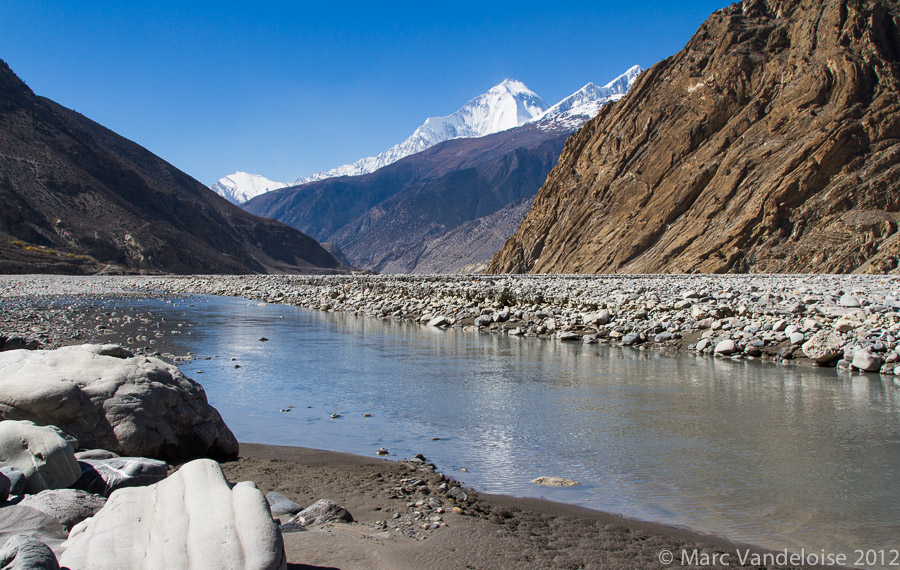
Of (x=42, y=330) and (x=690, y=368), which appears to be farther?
(x=42, y=330)

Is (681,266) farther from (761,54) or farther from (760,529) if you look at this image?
(760,529)

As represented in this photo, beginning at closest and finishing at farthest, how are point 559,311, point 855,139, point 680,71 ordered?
point 559,311
point 855,139
point 680,71

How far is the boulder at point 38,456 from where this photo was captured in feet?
14.1

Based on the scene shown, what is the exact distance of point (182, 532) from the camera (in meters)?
3.25

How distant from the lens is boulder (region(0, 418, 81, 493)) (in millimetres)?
4285

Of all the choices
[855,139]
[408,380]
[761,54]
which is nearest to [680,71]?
[761,54]

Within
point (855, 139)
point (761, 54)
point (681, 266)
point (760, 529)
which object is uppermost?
point (761, 54)

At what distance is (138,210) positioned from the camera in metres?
93.6

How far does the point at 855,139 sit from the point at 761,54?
39.1ft

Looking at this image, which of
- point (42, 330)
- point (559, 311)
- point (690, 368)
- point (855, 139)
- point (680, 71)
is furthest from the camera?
point (680, 71)

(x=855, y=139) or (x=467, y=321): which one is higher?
(x=855, y=139)

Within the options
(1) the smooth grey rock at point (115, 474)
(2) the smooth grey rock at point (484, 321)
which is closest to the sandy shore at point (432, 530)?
(1) the smooth grey rock at point (115, 474)

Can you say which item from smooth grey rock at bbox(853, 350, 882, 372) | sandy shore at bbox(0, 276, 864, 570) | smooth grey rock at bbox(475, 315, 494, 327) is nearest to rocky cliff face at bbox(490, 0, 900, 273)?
smooth grey rock at bbox(475, 315, 494, 327)

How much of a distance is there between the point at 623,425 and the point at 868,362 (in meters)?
6.06
